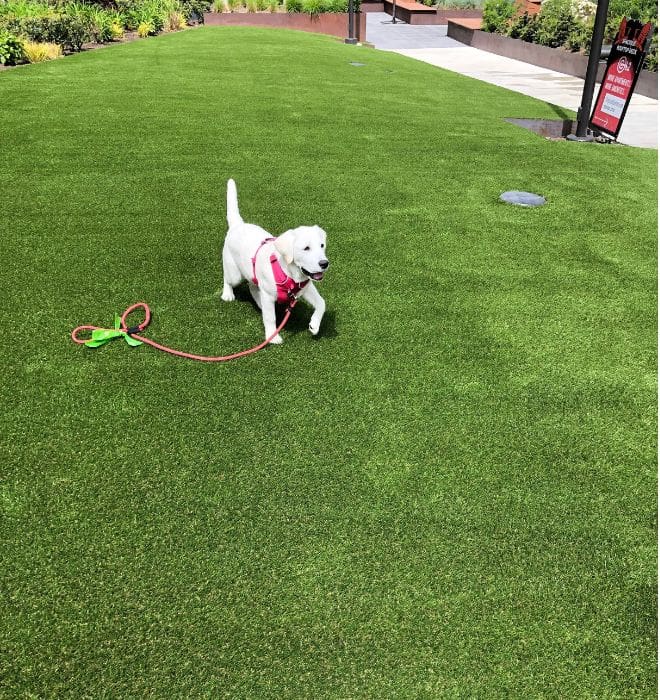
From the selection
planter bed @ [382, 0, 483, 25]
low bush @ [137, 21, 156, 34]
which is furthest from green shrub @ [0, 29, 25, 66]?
planter bed @ [382, 0, 483, 25]

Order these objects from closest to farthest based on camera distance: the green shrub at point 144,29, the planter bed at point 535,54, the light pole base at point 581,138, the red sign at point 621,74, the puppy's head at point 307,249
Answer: the puppy's head at point 307,249 < the red sign at point 621,74 < the light pole base at point 581,138 < the planter bed at point 535,54 < the green shrub at point 144,29

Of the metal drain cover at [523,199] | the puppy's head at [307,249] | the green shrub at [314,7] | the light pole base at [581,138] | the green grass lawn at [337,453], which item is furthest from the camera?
the green shrub at [314,7]

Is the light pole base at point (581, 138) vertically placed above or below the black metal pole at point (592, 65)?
below

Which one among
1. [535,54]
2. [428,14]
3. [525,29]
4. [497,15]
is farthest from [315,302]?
[428,14]

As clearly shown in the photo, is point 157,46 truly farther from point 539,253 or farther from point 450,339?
point 450,339

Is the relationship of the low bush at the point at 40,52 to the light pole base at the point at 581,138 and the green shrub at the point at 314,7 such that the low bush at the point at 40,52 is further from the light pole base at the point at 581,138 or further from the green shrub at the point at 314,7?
the green shrub at the point at 314,7

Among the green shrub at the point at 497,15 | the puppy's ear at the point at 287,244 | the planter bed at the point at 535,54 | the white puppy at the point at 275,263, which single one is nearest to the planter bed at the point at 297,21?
the planter bed at the point at 535,54

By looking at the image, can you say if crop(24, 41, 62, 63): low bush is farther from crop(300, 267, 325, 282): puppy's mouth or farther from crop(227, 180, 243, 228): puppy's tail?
crop(300, 267, 325, 282): puppy's mouth

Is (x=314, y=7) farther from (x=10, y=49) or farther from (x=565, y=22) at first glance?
(x=10, y=49)

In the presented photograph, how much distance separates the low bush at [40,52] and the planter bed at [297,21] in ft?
45.5

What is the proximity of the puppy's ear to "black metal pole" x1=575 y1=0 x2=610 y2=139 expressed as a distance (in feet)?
25.7

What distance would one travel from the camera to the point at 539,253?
5770 millimetres

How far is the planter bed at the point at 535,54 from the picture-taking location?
14953 millimetres

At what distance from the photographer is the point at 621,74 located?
928cm
